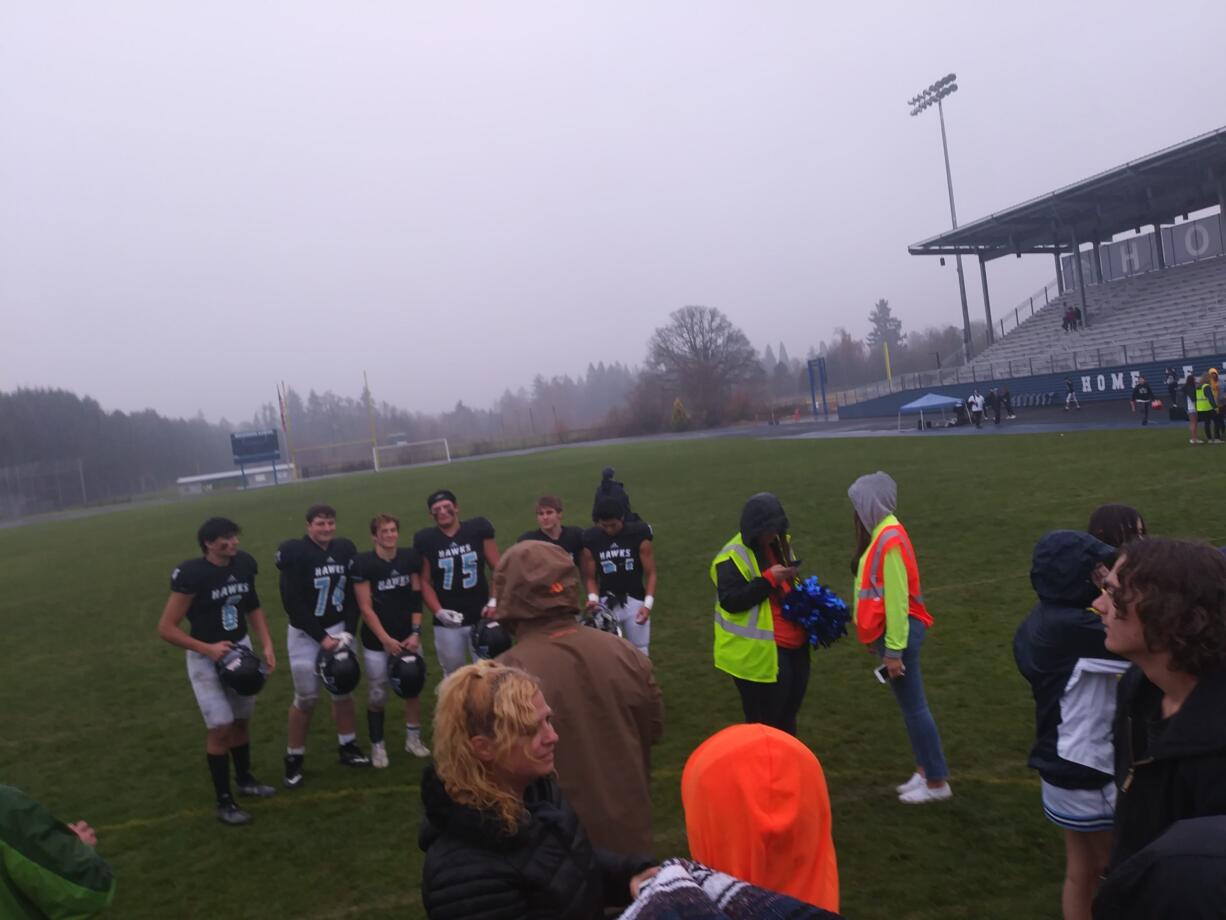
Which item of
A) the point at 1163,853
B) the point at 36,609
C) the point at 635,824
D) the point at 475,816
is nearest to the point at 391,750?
the point at 635,824

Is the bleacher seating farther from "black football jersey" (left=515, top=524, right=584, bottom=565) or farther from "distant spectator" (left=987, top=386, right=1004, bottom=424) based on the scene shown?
"black football jersey" (left=515, top=524, right=584, bottom=565)

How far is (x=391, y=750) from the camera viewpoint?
7082mm

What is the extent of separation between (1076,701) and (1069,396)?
116ft

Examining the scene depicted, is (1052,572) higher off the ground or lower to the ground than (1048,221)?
lower

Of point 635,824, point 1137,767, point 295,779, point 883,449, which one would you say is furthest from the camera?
point 883,449

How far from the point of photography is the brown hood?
10.2ft

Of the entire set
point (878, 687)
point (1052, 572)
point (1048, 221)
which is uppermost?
point (1048, 221)

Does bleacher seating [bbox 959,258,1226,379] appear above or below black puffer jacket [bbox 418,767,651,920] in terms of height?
above

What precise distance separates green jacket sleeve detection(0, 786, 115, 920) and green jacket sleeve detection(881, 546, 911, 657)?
3699 mm

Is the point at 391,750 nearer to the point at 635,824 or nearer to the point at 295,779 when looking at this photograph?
the point at 295,779

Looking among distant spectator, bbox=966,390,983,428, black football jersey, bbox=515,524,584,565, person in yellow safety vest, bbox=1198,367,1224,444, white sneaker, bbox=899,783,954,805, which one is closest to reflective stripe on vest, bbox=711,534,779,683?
white sneaker, bbox=899,783,954,805

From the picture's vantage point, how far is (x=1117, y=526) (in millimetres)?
3820

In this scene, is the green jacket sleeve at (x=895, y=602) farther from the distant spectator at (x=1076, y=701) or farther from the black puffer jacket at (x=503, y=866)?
the black puffer jacket at (x=503, y=866)

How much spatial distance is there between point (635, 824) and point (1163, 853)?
76.5 inches
